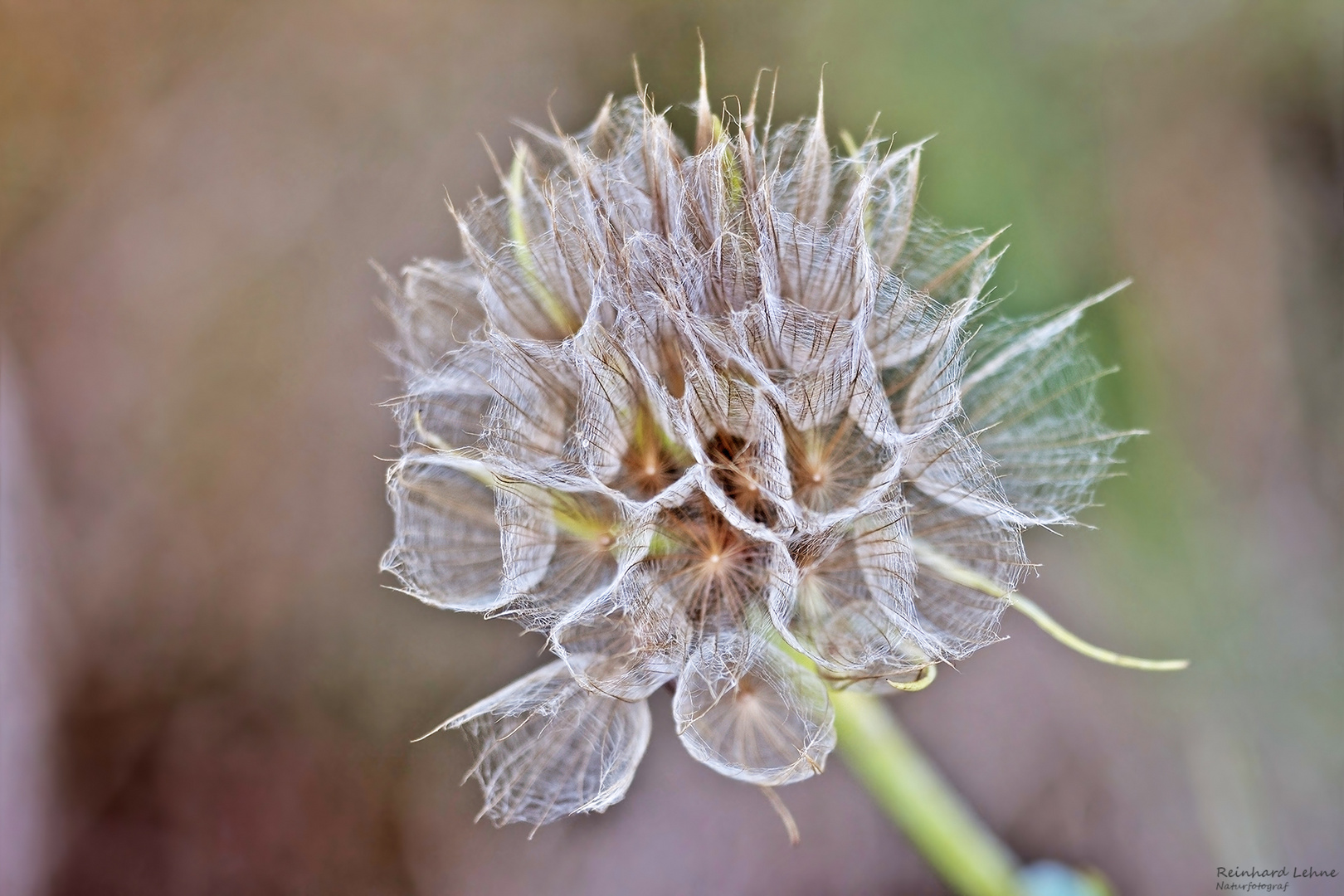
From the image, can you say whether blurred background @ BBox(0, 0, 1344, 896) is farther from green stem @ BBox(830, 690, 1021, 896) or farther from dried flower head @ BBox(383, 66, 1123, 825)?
dried flower head @ BBox(383, 66, 1123, 825)

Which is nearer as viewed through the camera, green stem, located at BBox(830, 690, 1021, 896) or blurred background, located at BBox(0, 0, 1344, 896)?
green stem, located at BBox(830, 690, 1021, 896)

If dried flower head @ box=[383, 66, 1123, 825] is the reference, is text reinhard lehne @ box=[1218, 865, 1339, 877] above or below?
below

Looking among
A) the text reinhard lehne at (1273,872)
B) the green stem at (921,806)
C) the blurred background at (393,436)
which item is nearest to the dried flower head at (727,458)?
the green stem at (921,806)

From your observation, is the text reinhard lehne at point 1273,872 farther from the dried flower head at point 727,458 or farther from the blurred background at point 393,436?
the dried flower head at point 727,458

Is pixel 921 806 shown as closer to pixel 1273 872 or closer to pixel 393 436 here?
pixel 1273 872

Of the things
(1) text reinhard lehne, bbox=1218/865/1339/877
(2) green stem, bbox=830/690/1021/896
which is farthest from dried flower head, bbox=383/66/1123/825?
(1) text reinhard lehne, bbox=1218/865/1339/877

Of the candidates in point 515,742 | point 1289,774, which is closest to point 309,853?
point 515,742

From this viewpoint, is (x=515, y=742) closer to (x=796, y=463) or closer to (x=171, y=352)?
(x=796, y=463)
